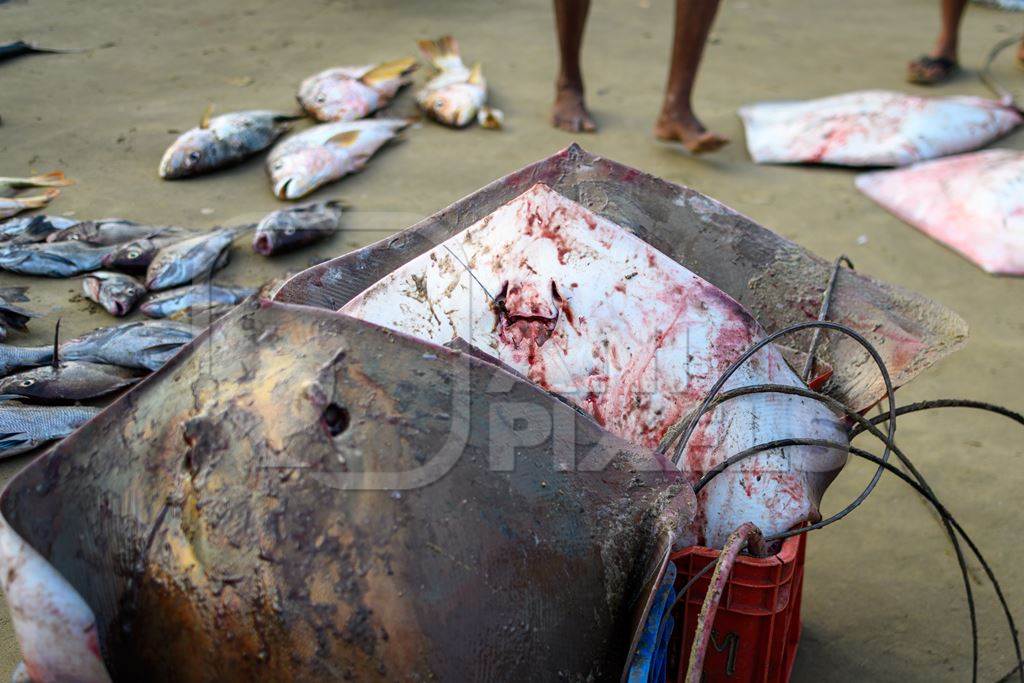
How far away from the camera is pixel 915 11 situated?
7316mm

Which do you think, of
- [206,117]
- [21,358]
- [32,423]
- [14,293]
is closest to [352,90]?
[206,117]

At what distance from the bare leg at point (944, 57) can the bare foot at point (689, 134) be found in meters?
1.93

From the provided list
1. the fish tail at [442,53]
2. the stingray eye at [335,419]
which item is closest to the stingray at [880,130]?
the fish tail at [442,53]

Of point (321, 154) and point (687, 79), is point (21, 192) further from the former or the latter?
point (687, 79)

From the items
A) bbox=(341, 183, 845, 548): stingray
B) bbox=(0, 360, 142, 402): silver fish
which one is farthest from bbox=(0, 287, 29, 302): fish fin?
bbox=(341, 183, 845, 548): stingray

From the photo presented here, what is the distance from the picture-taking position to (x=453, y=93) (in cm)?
524

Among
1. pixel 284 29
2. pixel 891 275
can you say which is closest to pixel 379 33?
pixel 284 29

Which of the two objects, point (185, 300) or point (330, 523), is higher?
point (330, 523)

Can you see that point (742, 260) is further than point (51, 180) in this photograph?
No

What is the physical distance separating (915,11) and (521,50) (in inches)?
136

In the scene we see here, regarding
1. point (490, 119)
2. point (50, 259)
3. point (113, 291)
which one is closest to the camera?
point (113, 291)

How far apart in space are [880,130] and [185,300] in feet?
12.0

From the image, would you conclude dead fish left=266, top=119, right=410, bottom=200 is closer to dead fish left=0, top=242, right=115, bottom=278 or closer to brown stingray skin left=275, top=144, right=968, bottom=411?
dead fish left=0, top=242, right=115, bottom=278

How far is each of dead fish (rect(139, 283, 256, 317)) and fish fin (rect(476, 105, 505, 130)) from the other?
7.01ft
